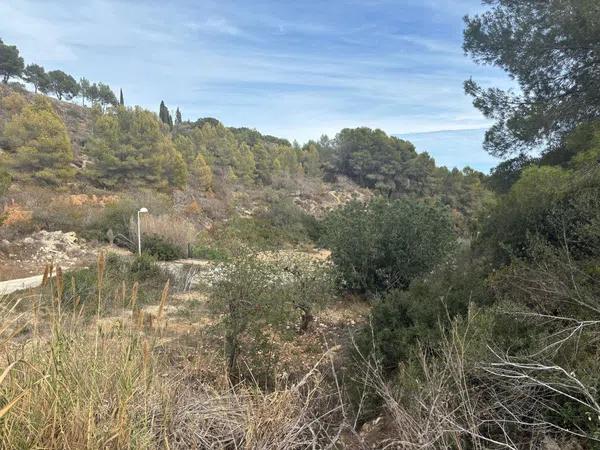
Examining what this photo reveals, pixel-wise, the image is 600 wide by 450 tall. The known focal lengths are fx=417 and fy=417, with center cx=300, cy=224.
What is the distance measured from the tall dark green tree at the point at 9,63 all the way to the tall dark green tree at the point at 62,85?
14.0ft

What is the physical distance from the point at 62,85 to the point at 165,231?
37.9 meters

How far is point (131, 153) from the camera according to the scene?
25.4 m

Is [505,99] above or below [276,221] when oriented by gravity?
above

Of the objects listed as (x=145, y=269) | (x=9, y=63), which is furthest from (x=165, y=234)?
(x=9, y=63)

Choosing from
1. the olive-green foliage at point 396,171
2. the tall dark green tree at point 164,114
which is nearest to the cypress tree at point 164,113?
the tall dark green tree at point 164,114

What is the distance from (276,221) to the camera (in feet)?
88.9

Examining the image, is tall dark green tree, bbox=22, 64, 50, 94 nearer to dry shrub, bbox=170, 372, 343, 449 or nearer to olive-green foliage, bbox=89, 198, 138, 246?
olive-green foliage, bbox=89, 198, 138, 246

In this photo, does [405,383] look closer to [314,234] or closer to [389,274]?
[389,274]

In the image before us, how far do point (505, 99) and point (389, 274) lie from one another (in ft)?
14.8

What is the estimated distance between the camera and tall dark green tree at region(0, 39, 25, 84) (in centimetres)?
3822

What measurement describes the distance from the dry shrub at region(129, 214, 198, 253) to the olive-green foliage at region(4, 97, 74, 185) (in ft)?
28.6

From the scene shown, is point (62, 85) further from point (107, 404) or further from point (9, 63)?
point (107, 404)

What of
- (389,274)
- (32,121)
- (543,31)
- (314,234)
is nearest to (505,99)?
(543,31)

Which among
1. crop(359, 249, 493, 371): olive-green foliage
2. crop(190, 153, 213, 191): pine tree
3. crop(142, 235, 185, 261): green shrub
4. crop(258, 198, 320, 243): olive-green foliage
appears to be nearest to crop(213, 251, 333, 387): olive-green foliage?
crop(359, 249, 493, 371): olive-green foliage
